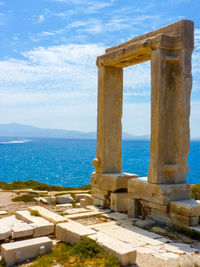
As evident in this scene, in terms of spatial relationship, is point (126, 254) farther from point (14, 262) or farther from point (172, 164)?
point (172, 164)

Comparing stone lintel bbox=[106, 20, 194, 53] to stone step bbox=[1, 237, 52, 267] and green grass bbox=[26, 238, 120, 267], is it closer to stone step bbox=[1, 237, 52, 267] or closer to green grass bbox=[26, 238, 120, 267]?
green grass bbox=[26, 238, 120, 267]

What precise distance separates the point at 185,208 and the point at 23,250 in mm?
3643

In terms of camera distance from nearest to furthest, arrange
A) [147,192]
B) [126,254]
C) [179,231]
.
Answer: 1. [126,254]
2. [179,231]
3. [147,192]

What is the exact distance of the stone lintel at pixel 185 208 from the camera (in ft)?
22.4

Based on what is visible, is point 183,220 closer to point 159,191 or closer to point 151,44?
point 159,191

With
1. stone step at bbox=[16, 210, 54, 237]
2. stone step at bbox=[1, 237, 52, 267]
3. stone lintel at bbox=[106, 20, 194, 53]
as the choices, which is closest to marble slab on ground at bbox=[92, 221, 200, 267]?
stone step at bbox=[1, 237, 52, 267]

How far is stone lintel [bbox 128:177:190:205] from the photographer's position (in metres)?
7.35

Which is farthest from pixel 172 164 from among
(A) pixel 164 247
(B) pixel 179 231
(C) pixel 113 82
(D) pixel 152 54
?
(C) pixel 113 82

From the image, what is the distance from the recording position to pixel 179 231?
6969 mm

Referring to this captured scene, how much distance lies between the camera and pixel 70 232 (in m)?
6.26

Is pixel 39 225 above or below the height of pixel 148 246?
above

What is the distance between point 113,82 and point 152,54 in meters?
2.37

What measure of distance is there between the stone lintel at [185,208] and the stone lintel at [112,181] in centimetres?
213

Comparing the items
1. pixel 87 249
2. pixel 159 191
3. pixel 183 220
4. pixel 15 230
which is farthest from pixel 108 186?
pixel 87 249
